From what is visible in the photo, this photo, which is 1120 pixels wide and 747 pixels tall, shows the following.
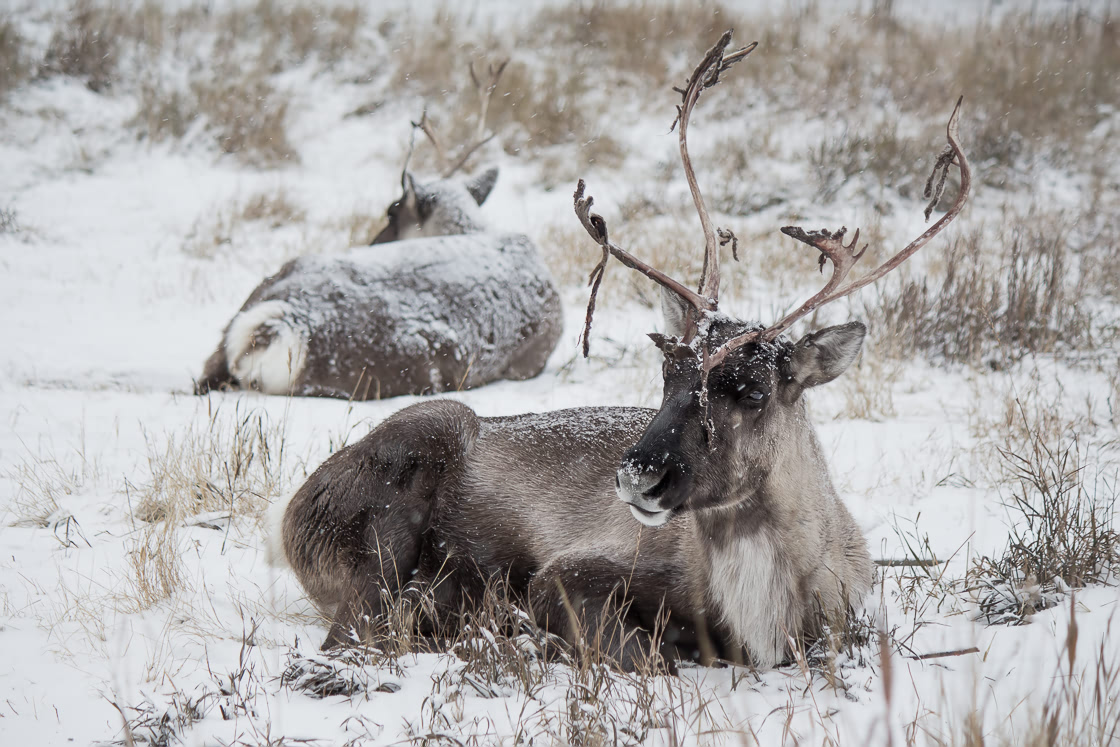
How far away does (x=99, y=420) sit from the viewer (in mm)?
5199

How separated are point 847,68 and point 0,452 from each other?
41.2ft

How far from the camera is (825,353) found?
9.48 feet

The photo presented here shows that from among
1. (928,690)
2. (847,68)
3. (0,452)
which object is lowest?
(0,452)

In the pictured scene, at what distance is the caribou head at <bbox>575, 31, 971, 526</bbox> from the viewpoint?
2.62 m

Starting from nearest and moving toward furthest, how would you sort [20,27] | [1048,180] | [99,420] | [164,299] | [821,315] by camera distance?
[99,420]
[821,315]
[164,299]
[1048,180]
[20,27]

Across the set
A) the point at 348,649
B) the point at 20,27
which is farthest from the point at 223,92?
the point at 348,649

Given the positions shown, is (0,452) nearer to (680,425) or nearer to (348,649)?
(348,649)

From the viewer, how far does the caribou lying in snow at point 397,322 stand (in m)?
5.79

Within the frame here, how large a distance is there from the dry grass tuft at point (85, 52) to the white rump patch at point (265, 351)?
10416 millimetres

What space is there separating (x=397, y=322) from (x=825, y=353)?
3.77 metres

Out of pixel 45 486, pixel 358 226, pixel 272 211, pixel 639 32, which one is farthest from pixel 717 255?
pixel 639 32

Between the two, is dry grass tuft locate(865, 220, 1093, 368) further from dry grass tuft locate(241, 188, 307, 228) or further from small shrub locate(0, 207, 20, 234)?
small shrub locate(0, 207, 20, 234)

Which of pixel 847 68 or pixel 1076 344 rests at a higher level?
pixel 847 68

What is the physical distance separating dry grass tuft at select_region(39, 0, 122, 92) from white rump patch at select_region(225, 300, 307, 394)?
1042 centimetres
